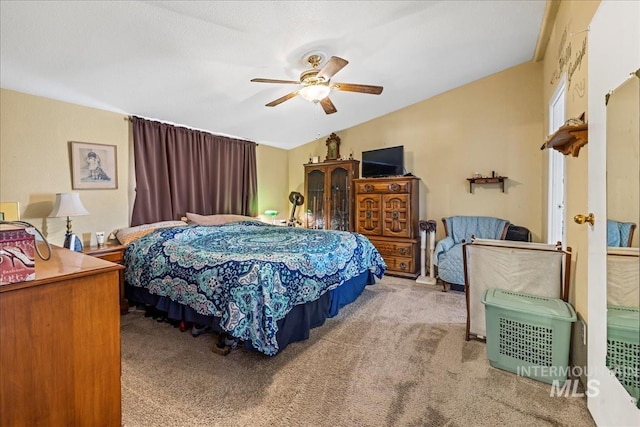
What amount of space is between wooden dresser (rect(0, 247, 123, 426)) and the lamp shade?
189 centimetres

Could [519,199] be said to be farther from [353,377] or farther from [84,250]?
[84,250]

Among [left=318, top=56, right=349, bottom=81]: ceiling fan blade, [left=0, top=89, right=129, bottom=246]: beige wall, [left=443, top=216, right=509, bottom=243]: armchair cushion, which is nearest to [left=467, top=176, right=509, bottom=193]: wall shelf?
[left=443, top=216, right=509, bottom=243]: armchair cushion

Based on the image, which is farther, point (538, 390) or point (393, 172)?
point (393, 172)

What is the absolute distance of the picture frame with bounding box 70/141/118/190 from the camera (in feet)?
10.1

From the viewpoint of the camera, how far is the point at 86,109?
315cm

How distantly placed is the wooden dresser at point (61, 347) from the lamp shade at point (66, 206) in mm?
1888

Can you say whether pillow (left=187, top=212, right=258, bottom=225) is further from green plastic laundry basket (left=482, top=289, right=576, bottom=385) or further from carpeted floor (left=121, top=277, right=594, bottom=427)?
green plastic laundry basket (left=482, top=289, right=576, bottom=385)

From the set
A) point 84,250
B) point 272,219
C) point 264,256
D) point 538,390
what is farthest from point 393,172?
point 84,250

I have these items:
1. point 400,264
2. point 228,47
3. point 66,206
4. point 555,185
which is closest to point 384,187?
point 400,264

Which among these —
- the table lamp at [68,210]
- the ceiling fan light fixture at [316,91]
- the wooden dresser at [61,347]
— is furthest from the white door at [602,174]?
the table lamp at [68,210]

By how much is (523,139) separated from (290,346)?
149 inches

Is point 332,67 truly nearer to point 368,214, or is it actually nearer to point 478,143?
point 368,214

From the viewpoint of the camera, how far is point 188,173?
4.08 m

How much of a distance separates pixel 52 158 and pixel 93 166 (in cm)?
34
